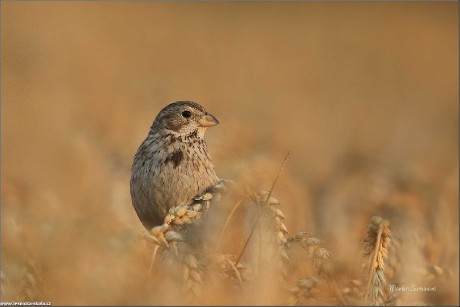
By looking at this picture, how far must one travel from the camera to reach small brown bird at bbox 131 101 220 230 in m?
4.85

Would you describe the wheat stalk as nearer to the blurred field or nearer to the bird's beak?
the blurred field

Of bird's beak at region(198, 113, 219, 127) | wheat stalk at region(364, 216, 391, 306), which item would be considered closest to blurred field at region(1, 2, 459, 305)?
wheat stalk at region(364, 216, 391, 306)

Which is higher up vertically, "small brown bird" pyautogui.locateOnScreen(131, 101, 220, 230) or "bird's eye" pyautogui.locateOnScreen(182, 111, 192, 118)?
"bird's eye" pyautogui.locateOnScreen(182, 111, 192, 118)

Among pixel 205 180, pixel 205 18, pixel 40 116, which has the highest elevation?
pixel 205 18

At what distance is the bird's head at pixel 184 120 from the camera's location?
5340 millimetres

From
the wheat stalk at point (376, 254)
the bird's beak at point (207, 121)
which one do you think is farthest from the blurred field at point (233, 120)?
the bird's beak at point (207, 121)

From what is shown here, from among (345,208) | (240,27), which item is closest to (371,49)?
(240,27)

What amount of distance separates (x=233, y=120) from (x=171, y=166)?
2263 mm

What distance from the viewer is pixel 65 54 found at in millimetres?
16234

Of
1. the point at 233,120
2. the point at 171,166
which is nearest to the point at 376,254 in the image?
the point at 171,166

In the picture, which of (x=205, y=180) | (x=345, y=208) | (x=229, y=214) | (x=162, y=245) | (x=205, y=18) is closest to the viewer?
(x=162, y=245)

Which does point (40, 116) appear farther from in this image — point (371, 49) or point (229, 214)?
point (371, 49)

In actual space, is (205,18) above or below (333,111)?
above

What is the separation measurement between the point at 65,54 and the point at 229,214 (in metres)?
13.1
